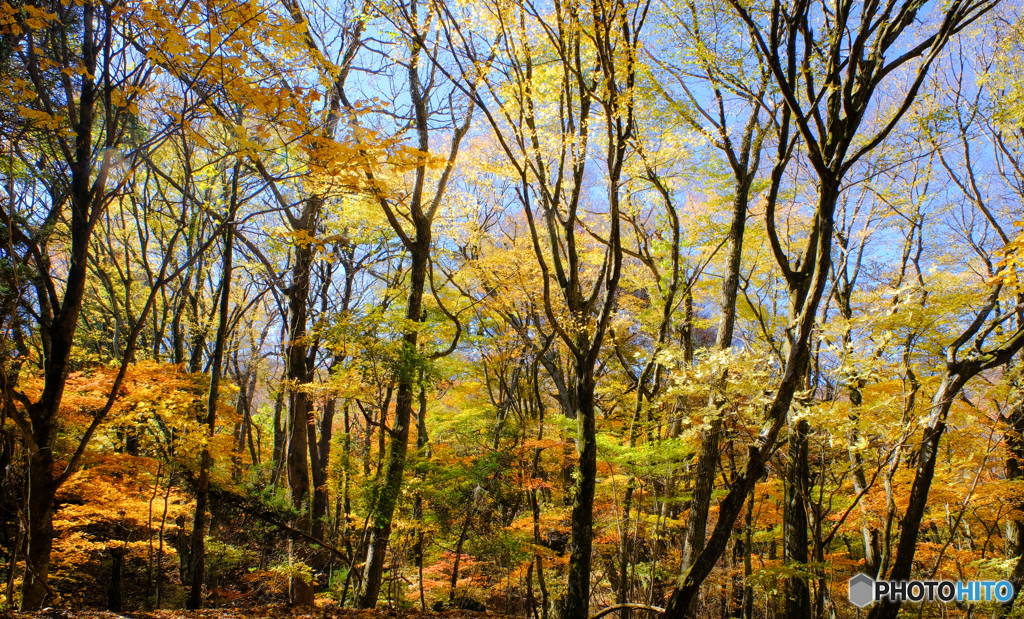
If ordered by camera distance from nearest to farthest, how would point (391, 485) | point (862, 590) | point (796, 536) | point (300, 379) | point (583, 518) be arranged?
1. point (583, 518)
2. point (862, 590)
3. point (391, 485)
4. point (796, 536)
5. point (300, 379)

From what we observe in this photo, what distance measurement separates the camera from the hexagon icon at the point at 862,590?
538cm

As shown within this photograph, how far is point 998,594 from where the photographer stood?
18.3 ft

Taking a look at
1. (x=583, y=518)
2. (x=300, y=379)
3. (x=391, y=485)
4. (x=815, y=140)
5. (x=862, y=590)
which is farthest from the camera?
(x=300, y=379)

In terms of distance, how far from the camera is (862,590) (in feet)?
19.0

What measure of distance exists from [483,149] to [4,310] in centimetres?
853

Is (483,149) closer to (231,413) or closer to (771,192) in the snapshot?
(231,413)

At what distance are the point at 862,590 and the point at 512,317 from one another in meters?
7.30

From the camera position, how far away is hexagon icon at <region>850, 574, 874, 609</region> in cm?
538

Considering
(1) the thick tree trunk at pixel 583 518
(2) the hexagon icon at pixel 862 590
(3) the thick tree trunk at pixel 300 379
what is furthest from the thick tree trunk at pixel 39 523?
(2) the hexagon icon at pixel 862 590

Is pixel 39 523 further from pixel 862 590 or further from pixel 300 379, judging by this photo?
pixel 862 590

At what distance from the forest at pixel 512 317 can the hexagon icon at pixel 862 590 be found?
1.33 feet

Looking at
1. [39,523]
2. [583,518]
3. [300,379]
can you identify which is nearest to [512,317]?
[300,379]

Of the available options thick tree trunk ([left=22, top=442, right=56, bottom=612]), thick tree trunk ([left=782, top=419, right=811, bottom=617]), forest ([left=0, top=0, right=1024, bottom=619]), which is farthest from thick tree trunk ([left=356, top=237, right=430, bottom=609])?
thick tree trunk ([left=782, top=419, right=811, bottom=617])

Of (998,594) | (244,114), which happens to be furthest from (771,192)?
(998,594)
